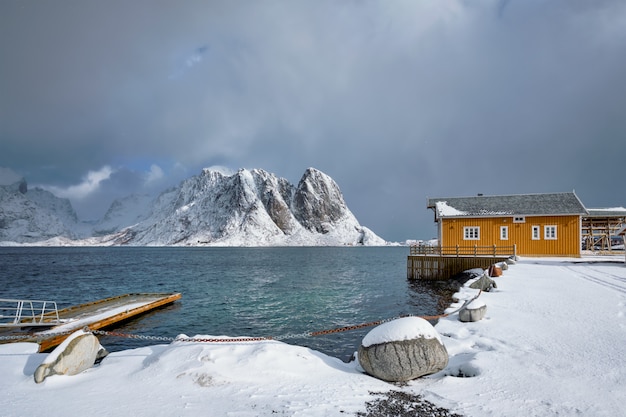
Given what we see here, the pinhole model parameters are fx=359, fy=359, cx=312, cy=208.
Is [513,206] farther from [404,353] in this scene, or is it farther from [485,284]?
[404,353]

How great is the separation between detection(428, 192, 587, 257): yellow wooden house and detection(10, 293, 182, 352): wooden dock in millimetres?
27039

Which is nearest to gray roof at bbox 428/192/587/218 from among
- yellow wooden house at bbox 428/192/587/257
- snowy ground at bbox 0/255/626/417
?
yellow wooden house at bbox 428/192/587/257

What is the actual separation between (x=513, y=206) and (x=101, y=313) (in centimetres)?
3628

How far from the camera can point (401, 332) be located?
7648 mm

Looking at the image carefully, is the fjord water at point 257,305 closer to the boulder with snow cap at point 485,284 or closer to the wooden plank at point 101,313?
the wooden plank at point 101,313

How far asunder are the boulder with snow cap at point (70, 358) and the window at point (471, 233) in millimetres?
34441

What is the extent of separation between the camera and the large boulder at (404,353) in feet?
24.4

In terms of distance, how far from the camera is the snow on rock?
762 cm

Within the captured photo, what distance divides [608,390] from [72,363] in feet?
34.7

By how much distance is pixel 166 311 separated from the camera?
78.2ft

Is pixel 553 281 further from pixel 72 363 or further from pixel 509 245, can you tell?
pixel 72 363

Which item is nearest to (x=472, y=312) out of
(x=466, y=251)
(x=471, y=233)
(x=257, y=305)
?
(x=257, y=305)

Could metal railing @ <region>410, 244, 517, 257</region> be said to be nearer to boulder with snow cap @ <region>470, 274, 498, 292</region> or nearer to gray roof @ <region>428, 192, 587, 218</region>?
gray roof @ <region>428, 192, 587, 218</region>

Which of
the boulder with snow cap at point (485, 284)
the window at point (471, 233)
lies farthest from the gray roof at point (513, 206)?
the boulder with snow cap at point (485, 284)
